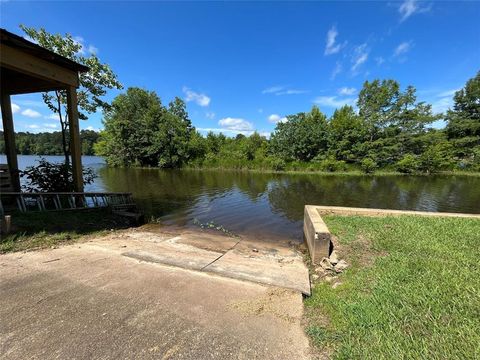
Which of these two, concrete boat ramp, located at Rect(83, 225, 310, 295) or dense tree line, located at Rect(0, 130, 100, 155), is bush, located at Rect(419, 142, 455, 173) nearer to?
concrete boat ramp, located at Rect(83, 225, 310, 295)

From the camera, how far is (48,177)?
7.73m

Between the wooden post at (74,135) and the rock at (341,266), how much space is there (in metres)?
6.77

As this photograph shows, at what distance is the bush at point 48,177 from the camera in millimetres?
7570

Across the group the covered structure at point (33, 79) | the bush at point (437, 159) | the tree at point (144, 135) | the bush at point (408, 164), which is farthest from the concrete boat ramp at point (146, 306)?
the tree at point (144, 135)

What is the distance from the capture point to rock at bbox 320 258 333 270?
426 cm

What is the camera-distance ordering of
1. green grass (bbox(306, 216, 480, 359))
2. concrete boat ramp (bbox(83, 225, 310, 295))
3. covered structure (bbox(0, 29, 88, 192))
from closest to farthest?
green grass (bbox(306, 216, 480, 359))
concrete boat ramp (bbox(83, 225, 310, 295))
covered structure (bbox(0, 29, 88, 192))

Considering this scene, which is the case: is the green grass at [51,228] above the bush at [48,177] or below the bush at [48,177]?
below

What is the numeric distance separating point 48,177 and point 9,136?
4.65ft

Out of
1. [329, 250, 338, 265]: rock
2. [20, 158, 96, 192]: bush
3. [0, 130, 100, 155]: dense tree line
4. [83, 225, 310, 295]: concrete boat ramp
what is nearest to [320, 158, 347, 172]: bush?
[83, 225, 310, 295]: concrete boat ramp

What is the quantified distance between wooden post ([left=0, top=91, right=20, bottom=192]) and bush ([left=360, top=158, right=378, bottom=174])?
3005cm

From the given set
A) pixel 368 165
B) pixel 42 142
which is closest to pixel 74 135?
pixel 368 165

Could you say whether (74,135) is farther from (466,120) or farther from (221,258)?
(466,120)

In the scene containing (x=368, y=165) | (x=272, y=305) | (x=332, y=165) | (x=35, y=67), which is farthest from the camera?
(x=332, y=165)

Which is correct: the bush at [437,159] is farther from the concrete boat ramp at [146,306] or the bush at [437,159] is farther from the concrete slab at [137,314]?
the concrete slab at [137,314]
